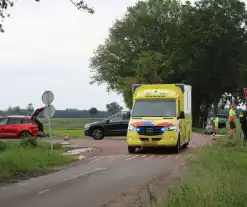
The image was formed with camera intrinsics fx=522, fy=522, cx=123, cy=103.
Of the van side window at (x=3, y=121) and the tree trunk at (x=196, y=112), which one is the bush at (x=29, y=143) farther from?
the tree trunk at (x=196, y=112)

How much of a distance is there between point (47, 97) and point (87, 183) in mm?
9118

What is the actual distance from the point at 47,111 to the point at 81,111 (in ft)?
321

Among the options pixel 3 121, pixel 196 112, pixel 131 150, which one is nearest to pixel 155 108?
pixel 131 150

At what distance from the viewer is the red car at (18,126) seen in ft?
114

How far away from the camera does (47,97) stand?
Result: 2208 cm

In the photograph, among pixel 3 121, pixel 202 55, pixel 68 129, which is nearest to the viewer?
pixel 3 121

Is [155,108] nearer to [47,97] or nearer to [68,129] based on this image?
[47,97]

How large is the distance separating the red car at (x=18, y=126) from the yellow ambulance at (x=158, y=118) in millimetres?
12497

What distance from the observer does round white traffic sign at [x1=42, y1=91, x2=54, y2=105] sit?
22031 millimetres

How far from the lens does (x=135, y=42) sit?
2906 inches

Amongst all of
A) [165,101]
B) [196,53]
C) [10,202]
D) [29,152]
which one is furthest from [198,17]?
[10,202]

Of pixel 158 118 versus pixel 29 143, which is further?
pixel 29 143

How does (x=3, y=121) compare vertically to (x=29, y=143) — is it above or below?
above

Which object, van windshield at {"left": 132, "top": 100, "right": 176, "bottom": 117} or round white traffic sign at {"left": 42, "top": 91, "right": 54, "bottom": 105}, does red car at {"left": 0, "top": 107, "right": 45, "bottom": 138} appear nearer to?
round white traffic sign at {"left": 42, "top": 91, "right": 54, "bottom": 105}
